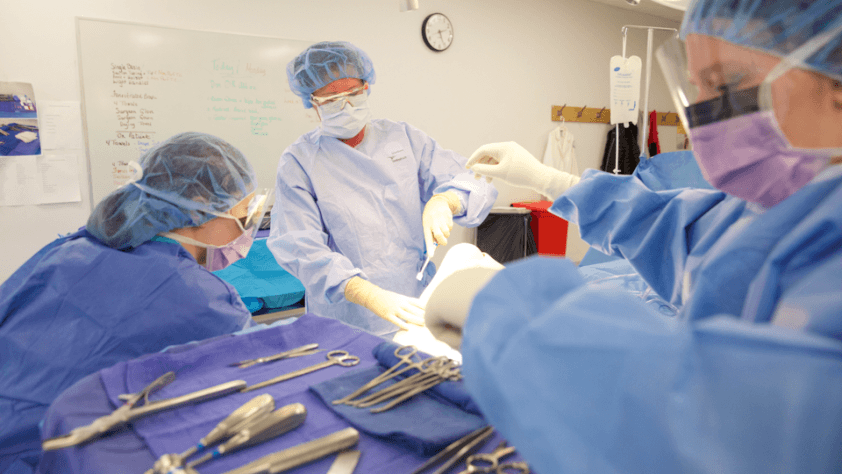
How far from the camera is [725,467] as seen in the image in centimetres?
38

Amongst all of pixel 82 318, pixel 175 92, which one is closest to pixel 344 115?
pixel 82 318

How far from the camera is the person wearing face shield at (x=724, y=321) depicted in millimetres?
382

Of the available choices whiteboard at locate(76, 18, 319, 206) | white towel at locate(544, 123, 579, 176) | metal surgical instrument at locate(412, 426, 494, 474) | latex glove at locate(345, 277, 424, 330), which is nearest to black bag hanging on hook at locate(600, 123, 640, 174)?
white towel at locate(544, 123, 579, 176)

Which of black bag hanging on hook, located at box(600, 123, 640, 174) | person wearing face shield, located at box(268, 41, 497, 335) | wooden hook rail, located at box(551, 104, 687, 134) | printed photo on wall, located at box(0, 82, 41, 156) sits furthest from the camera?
black bag hanging on hook, located at box(600, 123, 640, 174)

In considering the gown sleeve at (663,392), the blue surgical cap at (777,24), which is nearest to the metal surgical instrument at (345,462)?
the gown sleeve at (663,392)

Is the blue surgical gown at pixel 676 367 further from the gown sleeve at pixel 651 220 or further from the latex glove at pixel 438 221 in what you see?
the latex glove at pixel 438 221

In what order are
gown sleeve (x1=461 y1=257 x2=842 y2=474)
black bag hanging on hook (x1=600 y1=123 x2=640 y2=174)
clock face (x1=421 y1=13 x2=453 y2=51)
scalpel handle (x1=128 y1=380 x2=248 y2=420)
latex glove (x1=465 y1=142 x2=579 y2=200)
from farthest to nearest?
black bag hanging on hook (x1=600 y1=123 x2=640 y2=174) < clock face (x1=421 y1=13 x2=453 y2=51) < latex glove (x1=465 y1=142 x2=579 y2=200) < scalpel handle (x1=128 y1=380 x2=248 y2=420) < gown sleeve (x1=461 y1=257 x2=842 y2=474)

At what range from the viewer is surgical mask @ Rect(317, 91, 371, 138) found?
1891mm

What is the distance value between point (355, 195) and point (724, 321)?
1617 millimetres

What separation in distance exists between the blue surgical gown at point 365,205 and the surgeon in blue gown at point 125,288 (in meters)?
0.29

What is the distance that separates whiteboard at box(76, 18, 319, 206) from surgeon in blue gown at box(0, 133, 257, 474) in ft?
7.38

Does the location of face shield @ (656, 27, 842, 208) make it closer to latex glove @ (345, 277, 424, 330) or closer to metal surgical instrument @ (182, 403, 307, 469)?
metal surgical instrument @ (182, 403, 307, 469)

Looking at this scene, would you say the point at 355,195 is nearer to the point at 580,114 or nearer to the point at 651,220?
the point at 651,220

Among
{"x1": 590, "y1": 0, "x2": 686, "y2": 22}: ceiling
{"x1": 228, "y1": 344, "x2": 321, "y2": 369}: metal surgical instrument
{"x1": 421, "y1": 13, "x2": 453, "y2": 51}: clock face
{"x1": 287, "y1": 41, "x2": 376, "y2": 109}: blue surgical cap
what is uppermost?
{"x1": 590, "y1": 0, "x2": 686, "y2": 22}: ceiling
